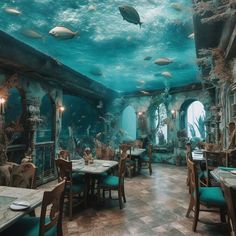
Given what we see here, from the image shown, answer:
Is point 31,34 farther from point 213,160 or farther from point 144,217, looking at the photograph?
point 213,160

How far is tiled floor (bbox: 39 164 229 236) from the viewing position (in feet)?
11.4

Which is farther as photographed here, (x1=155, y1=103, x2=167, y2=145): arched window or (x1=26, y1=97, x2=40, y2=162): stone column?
(x1=155, y1=103, x2=167, y2=145): arched window

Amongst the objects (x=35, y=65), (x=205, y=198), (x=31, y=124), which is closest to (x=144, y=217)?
(x=205, y=198)

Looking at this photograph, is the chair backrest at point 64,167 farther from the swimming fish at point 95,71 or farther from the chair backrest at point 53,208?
the swimming fish at point 95,71

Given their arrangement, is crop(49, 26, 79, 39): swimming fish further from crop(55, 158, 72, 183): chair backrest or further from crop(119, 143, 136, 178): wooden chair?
crop(119, 143, 136, 178): wooden chair

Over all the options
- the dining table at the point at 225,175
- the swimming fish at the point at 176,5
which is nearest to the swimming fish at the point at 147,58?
the swimming fish at the point at 176,5

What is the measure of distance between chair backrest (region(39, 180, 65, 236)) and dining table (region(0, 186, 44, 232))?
163mm

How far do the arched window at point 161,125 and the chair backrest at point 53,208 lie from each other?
900 centimetres

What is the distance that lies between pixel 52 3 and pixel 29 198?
10.7 feet

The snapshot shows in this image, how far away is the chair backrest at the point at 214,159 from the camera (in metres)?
4.61

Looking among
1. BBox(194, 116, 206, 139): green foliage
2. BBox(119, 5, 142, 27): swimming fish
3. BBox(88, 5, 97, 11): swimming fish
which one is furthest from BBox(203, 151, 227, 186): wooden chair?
BBox(194, 116, 206, 139): green foliage

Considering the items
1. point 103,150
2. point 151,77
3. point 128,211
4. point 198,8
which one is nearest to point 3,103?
point 103,150

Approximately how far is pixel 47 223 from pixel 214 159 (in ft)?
12.2

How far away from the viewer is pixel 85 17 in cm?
447
